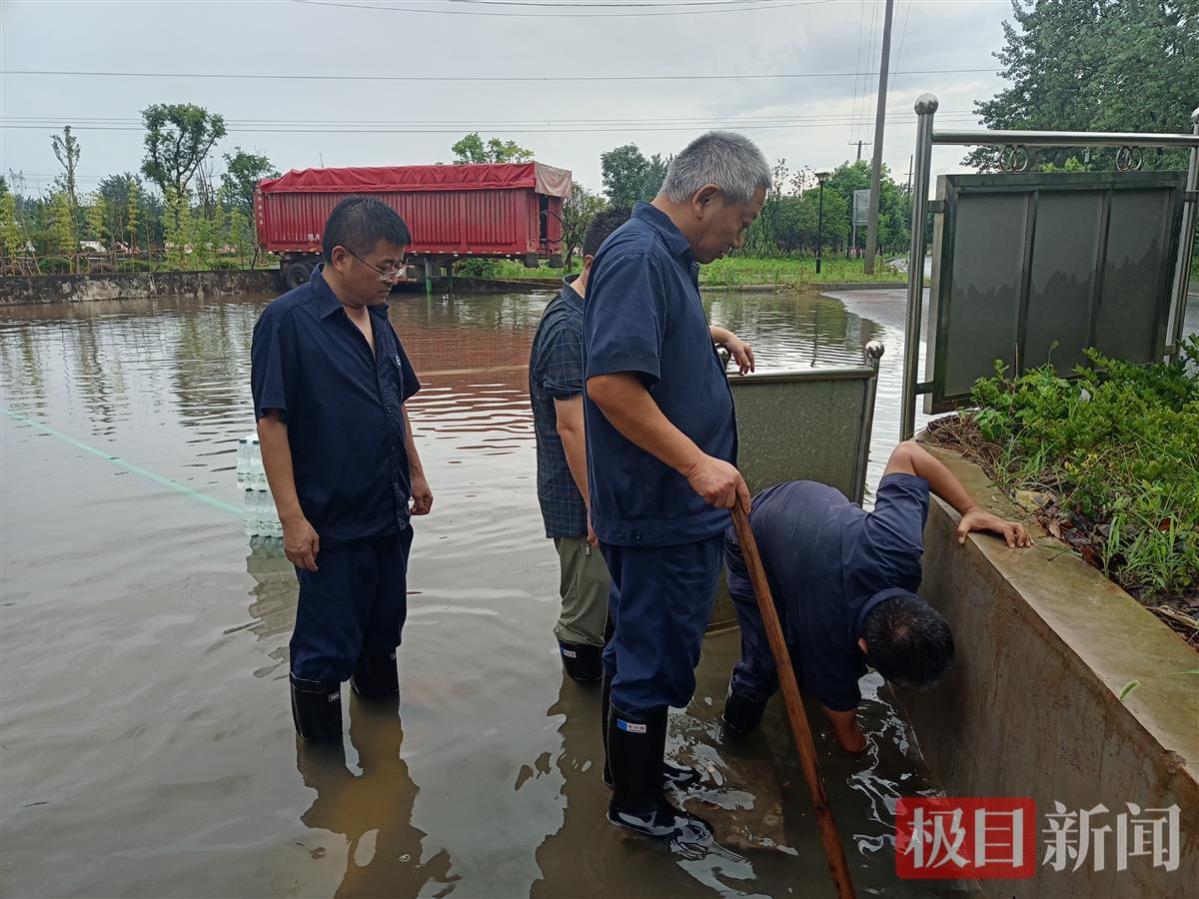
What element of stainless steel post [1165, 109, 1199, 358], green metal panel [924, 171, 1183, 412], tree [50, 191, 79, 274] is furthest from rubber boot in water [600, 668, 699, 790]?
tree [50, 191, 79, 274]

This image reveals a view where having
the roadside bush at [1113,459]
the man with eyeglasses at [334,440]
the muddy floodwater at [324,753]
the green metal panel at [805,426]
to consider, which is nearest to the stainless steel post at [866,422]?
the green metal panel at [805,426]

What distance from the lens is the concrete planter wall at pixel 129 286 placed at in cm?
2209

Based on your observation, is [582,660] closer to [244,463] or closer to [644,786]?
[644,786]

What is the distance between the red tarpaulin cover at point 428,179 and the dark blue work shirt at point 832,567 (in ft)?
71.1

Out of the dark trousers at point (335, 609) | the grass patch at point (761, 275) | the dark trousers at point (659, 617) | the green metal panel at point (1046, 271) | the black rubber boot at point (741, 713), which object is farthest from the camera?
the grass patch at point (761, 275)

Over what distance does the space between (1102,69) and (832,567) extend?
28.2m

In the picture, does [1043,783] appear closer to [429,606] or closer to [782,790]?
[782,790]

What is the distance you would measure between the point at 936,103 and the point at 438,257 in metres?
22.9

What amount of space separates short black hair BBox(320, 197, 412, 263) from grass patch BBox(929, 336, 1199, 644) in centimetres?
228

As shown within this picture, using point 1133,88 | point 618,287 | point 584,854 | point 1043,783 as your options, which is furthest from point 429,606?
point 1133,88

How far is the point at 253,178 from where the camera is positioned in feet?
136

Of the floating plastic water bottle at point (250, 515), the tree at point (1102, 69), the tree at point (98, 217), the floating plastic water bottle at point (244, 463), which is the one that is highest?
the tree at point (1102, 69)

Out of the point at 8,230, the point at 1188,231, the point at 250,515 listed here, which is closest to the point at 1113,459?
the point at 1188,231

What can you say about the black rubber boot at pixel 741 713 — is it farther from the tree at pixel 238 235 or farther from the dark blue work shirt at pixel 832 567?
the tree at pixel 238 235
